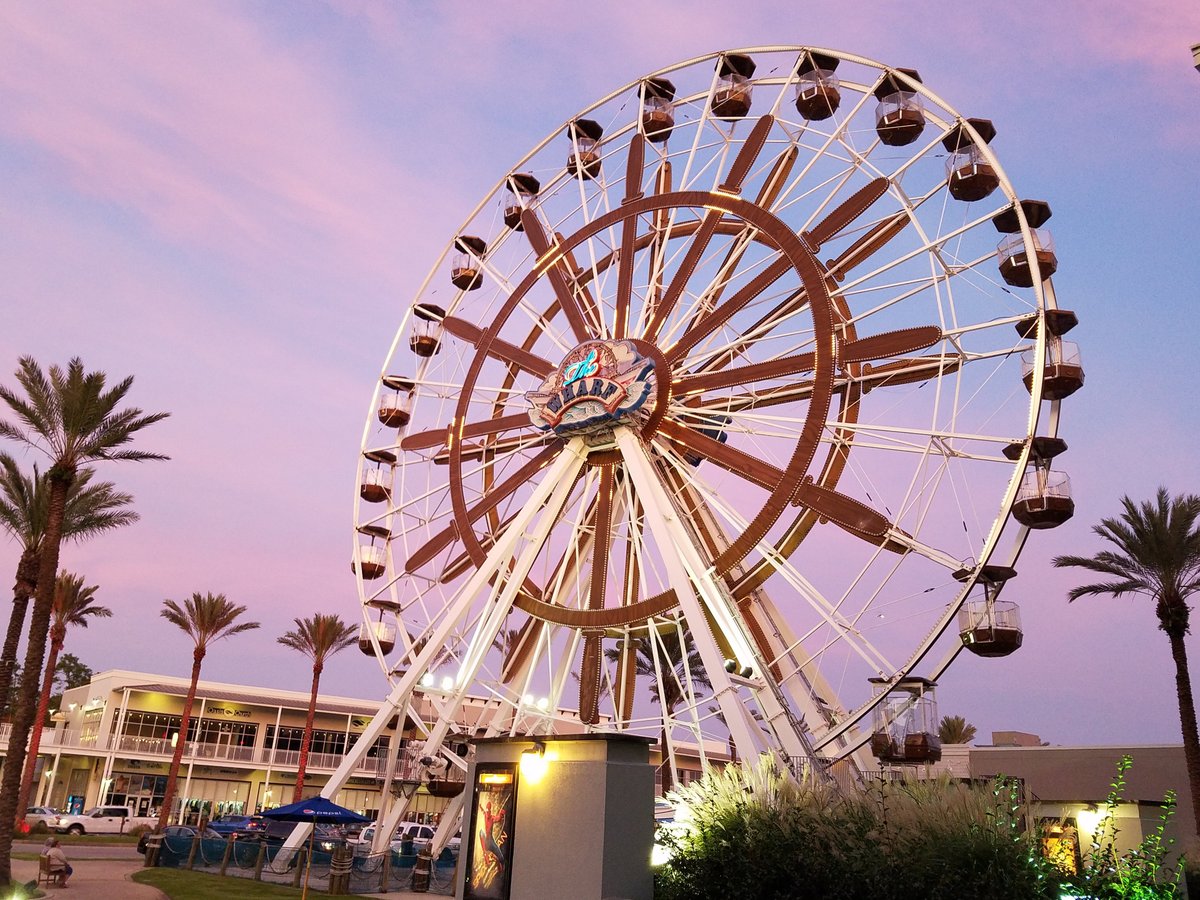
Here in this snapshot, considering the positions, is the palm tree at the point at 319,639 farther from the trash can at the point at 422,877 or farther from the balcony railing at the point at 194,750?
the trash can at the point at 422,877

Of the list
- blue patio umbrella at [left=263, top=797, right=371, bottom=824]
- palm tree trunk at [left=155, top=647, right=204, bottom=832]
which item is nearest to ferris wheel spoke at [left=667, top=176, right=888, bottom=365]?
blue patio umbrella at [left=263, top=797, right=371, bottom=824]

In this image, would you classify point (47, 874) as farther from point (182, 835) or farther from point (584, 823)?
point (584, 823)

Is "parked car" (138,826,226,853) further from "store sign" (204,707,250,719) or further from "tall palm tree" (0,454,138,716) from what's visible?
"store sign" (204,707,250,719)

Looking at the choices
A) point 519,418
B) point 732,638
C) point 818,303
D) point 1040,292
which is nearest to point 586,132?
point 519,418

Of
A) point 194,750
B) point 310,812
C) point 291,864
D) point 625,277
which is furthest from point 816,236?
point 194,750

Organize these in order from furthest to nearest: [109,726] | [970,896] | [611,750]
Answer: [109,726]
[611,750]
[970,896]

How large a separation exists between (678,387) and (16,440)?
16756 millimetres

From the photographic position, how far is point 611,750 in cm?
1285

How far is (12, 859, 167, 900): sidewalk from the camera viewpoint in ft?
64.2

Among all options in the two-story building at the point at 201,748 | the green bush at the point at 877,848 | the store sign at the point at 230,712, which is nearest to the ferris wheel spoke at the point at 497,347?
the green bush at the point at 877,848

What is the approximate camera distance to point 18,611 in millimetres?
27344

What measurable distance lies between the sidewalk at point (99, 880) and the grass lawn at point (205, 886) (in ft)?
1.13

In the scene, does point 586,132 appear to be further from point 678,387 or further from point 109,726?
point 109,726

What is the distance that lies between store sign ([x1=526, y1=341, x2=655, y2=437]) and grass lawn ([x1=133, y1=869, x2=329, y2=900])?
1195cm
